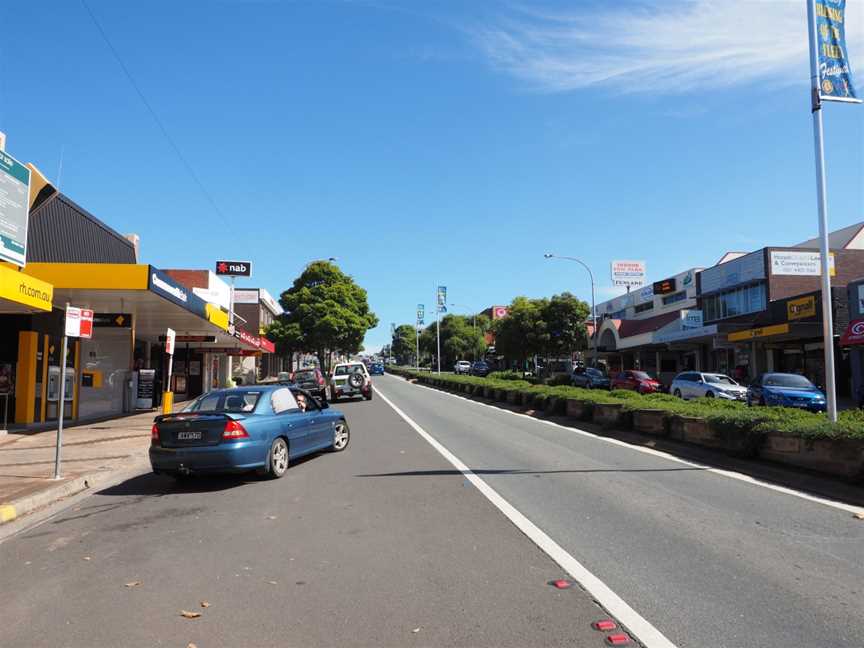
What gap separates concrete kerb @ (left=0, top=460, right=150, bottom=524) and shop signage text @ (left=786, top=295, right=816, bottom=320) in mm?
32063

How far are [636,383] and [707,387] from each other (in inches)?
257

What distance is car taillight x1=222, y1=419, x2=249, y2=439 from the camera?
918 centimetres

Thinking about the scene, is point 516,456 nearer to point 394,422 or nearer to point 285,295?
point 394,422

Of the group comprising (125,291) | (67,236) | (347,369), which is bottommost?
(347,369)

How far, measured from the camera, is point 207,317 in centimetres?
2294

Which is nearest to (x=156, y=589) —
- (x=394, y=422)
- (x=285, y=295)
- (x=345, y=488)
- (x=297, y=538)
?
(x=297, y=538)

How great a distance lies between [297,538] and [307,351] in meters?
53.0

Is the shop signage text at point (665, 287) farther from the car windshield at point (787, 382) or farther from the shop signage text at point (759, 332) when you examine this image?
the car windshield at point (787, 382)

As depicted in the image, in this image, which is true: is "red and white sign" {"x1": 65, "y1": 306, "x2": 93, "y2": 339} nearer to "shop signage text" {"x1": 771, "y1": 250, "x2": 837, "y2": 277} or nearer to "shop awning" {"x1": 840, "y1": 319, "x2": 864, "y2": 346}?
"shop awning" {"x1": 840, "y1": 319, "x2": 864, "y2": 346}

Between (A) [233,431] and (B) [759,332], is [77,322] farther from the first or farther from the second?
(B) [759,332]

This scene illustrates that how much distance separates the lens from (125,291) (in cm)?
1725

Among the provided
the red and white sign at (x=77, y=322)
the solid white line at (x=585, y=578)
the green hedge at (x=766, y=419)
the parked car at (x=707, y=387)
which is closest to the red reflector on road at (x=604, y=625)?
the solid white line at (x=585, y=578)

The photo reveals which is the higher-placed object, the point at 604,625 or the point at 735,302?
the point at 735,302

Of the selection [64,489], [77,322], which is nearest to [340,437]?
[64,489]
